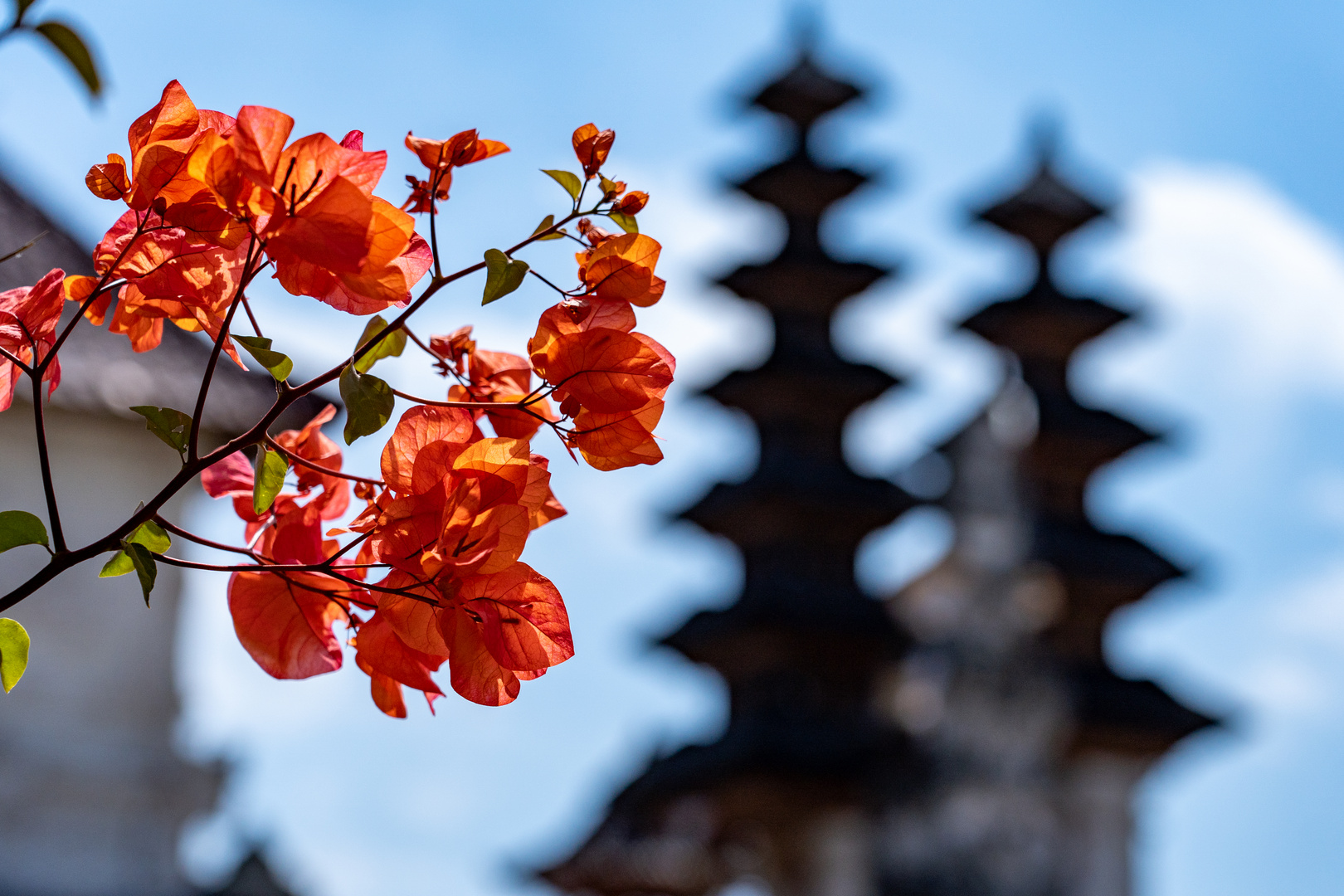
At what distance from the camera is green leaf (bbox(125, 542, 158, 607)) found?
2.05ft

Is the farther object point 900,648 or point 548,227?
point 900,648

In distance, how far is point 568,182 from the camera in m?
0.69

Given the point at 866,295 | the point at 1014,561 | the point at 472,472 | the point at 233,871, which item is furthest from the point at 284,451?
the point at 866,295

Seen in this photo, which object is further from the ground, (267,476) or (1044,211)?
(1044,211)

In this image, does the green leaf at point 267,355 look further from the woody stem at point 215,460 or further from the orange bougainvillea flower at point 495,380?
the orange bougainvillea flower at point 495,380

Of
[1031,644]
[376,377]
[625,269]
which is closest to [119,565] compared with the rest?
[376,377]

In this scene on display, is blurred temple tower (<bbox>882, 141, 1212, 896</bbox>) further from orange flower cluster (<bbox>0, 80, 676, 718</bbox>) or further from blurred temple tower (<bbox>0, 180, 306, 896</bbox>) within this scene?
orange flower cluster (<bbox>0, 80, 676, 718</bbox>)

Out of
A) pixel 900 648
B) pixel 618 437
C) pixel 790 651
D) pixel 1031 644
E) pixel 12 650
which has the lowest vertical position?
pixel 12 650

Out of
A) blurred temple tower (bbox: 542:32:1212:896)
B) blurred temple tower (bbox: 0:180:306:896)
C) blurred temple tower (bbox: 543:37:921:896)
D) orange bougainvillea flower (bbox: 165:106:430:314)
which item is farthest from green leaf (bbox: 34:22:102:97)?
blurred temple tower (bbox: 543:37:921:896)

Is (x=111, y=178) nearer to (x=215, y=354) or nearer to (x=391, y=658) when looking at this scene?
(x=215, y=354)

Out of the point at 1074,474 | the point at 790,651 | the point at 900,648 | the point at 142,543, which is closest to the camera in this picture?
the point at 142,543

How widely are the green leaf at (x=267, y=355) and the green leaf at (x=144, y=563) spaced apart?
9 centimetres

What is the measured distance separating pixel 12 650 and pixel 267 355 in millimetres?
165

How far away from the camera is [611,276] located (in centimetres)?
68
